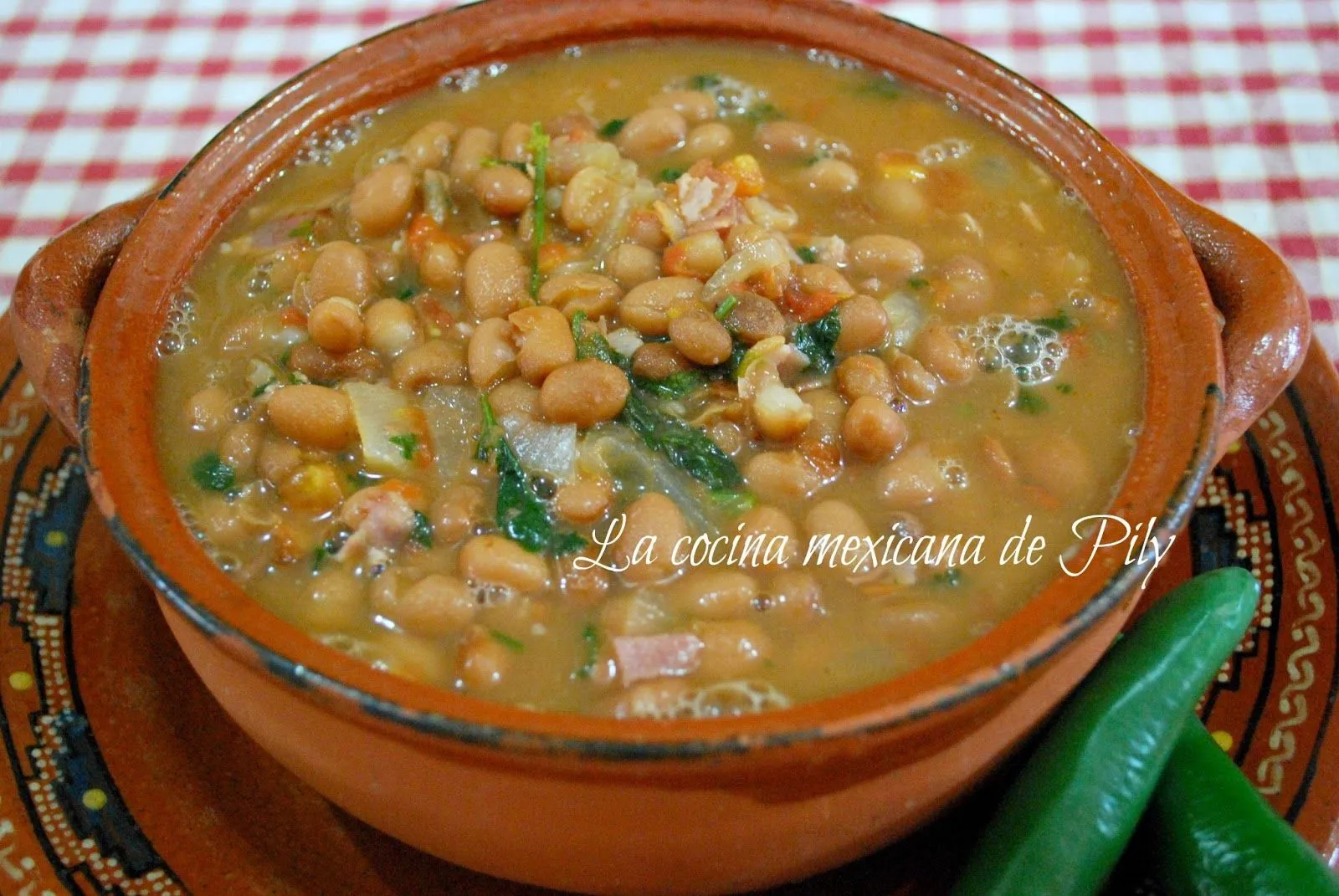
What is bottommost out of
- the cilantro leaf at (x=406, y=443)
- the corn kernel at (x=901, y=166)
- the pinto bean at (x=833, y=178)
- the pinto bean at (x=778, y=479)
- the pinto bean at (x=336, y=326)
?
the cilantro leaf at (x=406, y=443)

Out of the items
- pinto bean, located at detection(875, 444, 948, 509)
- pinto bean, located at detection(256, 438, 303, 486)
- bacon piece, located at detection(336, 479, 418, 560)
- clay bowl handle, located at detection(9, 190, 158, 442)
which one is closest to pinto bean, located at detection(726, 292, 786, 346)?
pinto bean, located at detection(875, 444, 948, 509)

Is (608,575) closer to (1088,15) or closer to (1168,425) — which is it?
(1168,425)

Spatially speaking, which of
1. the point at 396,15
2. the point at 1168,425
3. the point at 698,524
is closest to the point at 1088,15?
the point at 396,15

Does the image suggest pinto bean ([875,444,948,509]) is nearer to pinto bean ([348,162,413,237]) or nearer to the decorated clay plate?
the decorated clay plate

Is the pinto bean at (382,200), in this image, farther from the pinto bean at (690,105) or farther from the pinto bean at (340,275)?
the pinto bean at (690,105)

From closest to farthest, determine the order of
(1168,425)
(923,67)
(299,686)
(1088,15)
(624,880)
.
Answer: (299,686) < (624,880) < (1168,425) < (923,67) < (1088,15)

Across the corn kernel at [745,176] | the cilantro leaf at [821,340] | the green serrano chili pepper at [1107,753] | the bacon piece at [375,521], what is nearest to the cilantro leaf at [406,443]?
the bacon piece at [375,521]
